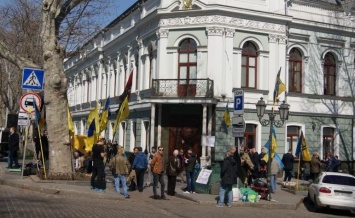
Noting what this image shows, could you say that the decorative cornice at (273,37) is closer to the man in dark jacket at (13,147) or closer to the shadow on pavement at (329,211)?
the shadow on pavement at (329,211)

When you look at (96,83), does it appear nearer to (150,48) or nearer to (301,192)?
(150,48)

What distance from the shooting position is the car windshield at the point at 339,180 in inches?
660

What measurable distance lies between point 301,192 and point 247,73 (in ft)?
29.9

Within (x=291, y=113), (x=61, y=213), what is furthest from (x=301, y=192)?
(x=61, y=213)

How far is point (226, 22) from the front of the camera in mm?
27062

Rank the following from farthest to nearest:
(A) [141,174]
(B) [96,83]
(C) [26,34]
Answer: (B) [96,83]
(C) [26,34]
(A) [141,174]

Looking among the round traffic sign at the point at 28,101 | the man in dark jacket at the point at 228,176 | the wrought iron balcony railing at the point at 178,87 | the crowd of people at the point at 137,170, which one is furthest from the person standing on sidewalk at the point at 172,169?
the wrought iron balcony railing at the point at 178,87

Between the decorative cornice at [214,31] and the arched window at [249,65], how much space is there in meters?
1.87

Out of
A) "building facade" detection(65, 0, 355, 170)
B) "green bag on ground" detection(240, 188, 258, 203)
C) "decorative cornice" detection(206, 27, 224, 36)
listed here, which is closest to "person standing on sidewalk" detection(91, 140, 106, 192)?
"green bag on ground" detection(240, 188, 258, 203)

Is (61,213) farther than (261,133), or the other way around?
(261,133)

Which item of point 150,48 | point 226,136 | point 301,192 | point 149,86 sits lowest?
point 301,192

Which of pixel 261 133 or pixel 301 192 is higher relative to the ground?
pixel 261 133

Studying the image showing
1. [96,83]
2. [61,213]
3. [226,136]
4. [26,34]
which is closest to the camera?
[61,213]

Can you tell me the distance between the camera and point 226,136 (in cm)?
→ 2681
